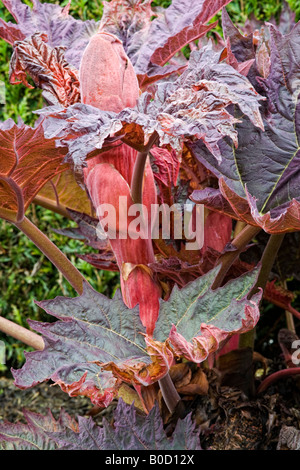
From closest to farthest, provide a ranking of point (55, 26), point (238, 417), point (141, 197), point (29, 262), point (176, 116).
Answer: point (176, 116), point (141, 197), point (238, 417), point (55, 26), point (29, 262)

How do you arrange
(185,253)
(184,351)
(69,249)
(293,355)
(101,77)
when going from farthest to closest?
(69,249)
(293,355)
(185,253)
(101,77)
(184,351)

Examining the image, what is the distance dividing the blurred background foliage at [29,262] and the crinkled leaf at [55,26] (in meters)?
0.55

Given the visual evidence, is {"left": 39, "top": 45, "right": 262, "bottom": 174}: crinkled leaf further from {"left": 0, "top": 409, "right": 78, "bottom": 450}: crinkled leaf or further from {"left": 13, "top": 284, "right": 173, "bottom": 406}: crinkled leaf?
{"left": 0, "top": 409, "right": 78, "bottom": 450}: crinkled leaf

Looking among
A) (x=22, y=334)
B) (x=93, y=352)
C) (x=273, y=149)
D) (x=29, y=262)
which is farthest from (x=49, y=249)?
(x=29, y=262)

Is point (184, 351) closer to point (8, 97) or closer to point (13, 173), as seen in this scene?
point (13, 173)

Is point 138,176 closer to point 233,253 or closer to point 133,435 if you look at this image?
point 233,253

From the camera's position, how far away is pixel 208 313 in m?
0.59

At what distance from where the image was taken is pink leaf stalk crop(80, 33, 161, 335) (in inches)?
25.4

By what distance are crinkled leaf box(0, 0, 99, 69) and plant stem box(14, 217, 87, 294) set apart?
0.27 metres

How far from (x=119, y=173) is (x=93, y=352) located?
0.22 meters

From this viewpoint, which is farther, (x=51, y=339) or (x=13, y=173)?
(x=13, y=173)

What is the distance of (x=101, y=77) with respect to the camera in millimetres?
644

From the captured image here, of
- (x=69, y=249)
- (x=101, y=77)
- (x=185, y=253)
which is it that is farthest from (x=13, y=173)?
(x=69, y=249)

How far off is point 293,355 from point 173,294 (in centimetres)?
36
